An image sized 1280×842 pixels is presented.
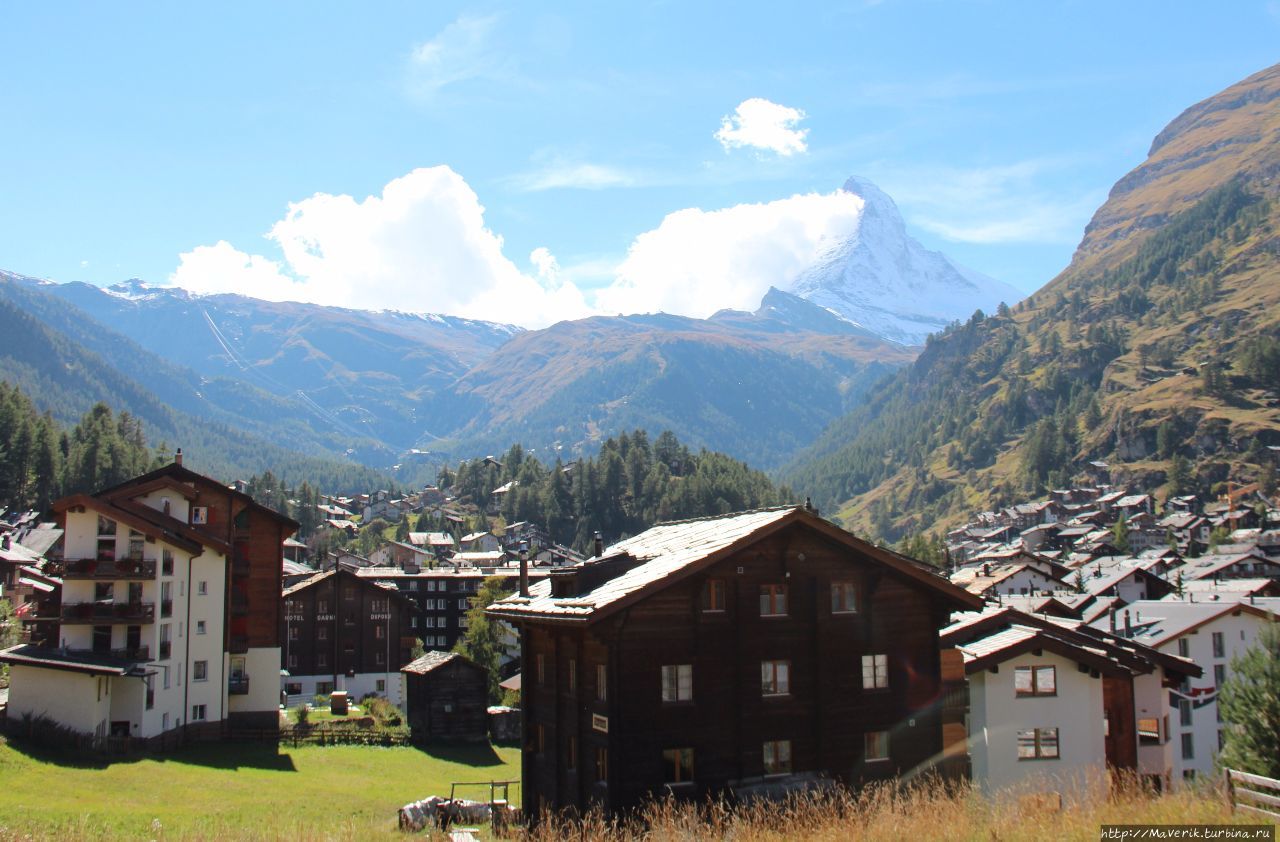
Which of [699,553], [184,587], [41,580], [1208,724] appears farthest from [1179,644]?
[41,580]

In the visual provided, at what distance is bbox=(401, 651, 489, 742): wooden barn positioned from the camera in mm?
67938

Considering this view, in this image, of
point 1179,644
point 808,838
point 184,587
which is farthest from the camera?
point 1179,644

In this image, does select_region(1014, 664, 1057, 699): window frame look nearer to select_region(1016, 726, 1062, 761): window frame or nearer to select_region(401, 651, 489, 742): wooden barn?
select_region(1016, 726, 1062, 761): window frame

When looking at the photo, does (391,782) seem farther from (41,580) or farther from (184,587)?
(41,580)

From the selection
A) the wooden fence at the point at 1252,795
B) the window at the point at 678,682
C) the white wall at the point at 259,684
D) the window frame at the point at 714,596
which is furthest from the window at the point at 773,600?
the white wall at the point at 259,684

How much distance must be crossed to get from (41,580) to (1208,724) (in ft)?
304

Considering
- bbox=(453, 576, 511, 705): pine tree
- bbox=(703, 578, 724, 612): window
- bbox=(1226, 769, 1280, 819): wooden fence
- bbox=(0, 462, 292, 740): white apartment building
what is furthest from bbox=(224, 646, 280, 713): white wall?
bbox=(1226, 769, 1280, 819): wooden fence

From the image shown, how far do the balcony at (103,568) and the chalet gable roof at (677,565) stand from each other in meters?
28.8

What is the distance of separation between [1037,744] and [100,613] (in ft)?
141

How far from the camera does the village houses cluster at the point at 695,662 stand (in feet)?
88.5

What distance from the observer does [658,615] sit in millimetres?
26922

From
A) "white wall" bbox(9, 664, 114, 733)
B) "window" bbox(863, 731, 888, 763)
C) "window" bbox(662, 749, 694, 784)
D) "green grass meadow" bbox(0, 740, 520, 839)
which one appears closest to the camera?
"window" bbox(662, 749, 694, 784)

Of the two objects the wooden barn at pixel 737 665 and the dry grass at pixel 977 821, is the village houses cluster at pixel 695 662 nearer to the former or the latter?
the wooden barn at pixel 737 665

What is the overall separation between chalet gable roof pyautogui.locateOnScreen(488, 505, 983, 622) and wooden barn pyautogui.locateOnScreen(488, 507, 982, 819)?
0.06m
